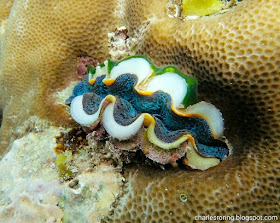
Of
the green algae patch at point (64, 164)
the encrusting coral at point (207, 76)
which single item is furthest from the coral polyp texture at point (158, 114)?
the green algae patch at point (64, 164)

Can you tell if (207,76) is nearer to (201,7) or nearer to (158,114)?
(158,114)

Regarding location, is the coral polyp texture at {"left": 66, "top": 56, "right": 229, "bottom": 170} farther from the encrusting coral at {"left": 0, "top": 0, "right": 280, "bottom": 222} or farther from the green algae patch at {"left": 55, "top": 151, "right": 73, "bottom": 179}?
the green algae patch at {"left": 55, "top": 151, "right": 73, "bottom": 179}

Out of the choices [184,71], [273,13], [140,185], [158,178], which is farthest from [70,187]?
[273,13]

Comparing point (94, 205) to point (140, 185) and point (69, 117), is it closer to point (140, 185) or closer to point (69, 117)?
point (140, 185)

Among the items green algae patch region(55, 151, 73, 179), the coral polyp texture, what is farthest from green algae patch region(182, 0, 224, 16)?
green algae patch region(55, 151, 73, 179)

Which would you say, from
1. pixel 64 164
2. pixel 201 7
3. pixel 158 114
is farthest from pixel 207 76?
pixel 64 164

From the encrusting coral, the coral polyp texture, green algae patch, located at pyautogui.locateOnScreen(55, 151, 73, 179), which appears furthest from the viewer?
green algae patch, located at pyautogui.locateOnScreen(55, 151, 73, 179)
